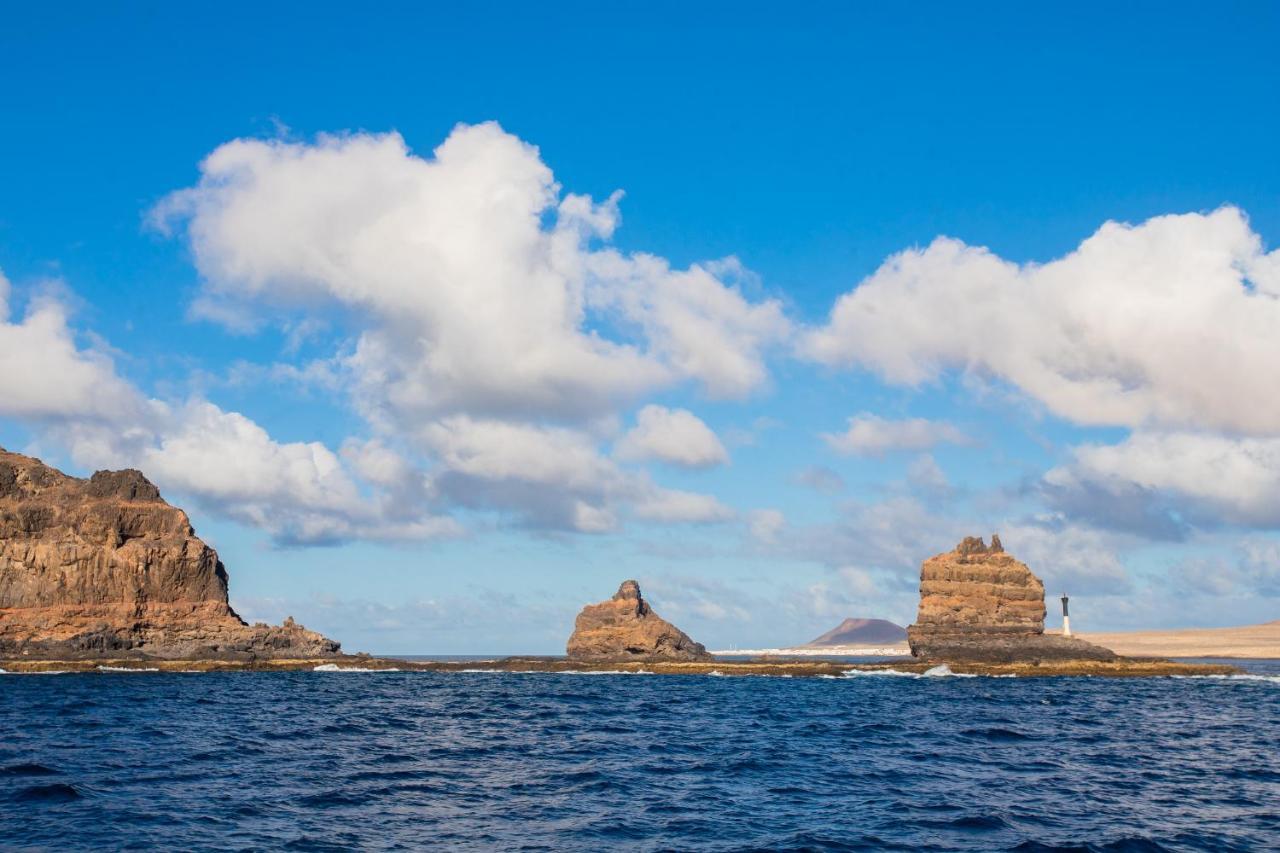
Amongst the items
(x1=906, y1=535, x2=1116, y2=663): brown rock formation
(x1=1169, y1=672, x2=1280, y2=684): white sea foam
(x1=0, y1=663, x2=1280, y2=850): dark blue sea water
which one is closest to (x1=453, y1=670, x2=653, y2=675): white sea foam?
(x1=906, y1=535, x2=1116, y2=663): brown rock formation

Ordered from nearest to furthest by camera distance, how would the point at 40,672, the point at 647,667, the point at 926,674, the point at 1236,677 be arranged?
1. the point at 1236,677
2. the point at 40,672
3. the point at 926,674
4. the point at 647,667

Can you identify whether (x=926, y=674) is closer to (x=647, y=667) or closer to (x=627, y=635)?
(x=647, y=667)

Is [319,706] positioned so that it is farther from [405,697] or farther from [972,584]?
[972,584]

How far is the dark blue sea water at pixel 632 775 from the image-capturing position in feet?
94.5

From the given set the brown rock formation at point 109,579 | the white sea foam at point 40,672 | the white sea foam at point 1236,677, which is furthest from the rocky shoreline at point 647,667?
the brown rock formation at point 109,579

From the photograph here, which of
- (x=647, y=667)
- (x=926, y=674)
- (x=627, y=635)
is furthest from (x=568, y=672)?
(x=926, y=674)

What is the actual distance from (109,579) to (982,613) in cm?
13141

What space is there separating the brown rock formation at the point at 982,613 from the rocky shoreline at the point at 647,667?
13.1 ft

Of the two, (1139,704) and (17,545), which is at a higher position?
(17,545)

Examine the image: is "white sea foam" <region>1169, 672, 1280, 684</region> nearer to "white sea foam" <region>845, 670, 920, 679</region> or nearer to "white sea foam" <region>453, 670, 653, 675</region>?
"white sea foam" <region>845, 670, 920, 679</region>

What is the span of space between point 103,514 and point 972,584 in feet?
440

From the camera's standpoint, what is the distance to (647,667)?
156625mm

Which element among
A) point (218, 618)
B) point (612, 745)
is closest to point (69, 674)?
point (218, 618)

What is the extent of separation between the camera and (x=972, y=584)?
509 ft
